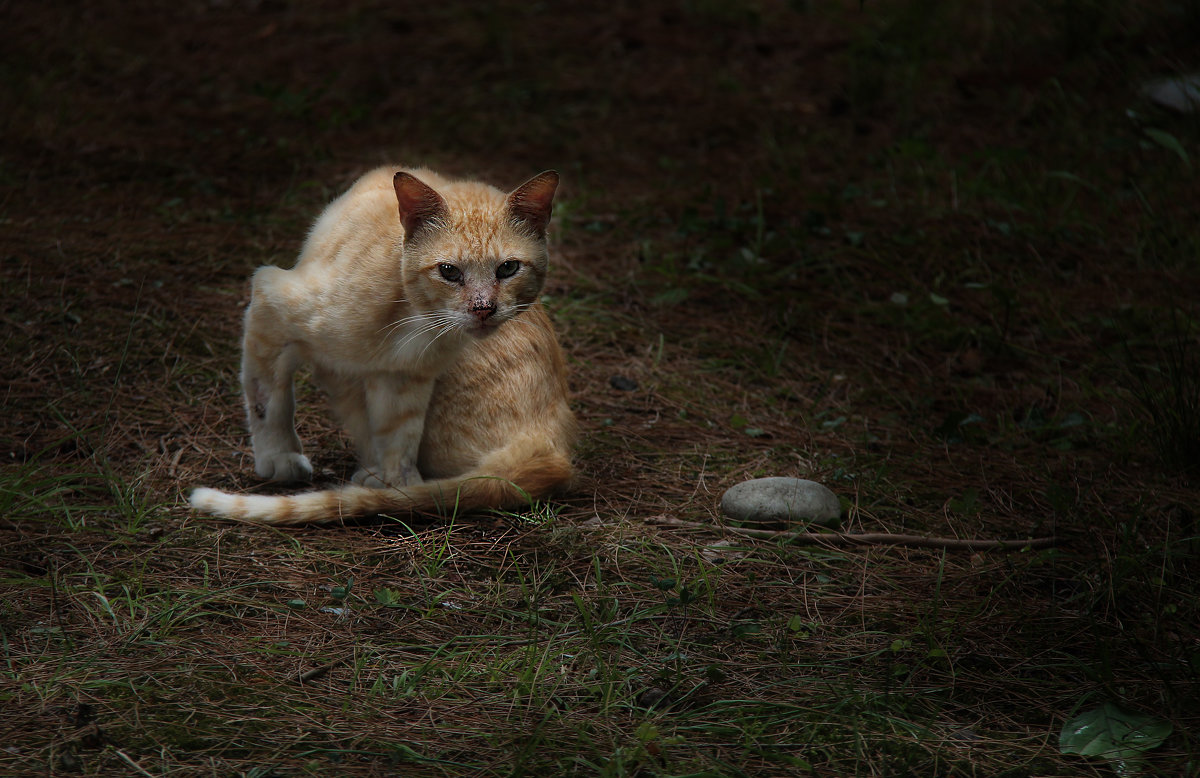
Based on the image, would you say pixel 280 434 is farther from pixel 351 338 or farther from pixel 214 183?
pixel 214 183

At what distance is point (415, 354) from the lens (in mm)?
3145

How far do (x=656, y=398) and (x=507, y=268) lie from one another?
113 centimetres


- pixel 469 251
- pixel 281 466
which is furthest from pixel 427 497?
pixel 469 251

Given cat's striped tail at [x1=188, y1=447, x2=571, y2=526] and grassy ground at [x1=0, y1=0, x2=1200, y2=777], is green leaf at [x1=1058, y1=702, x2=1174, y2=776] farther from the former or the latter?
cat's striped tail at [x1=188, y1=447, x2=571, y2=526]

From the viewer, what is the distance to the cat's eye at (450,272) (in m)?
2.99

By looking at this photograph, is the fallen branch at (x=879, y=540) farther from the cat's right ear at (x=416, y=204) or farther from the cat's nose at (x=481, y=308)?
the cat's right ear at (x=416, y=204)

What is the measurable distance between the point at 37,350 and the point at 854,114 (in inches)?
196

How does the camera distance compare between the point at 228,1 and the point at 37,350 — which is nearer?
the point at 37,350

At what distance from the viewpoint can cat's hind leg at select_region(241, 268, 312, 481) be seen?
320 cm

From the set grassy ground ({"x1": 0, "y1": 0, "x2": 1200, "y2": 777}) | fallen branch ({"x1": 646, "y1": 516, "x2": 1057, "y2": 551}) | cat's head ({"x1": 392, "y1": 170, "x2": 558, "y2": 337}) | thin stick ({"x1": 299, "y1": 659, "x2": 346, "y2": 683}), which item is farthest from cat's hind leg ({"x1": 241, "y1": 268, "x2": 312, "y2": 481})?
fallen branch ({"x1": 646, "y1": 516, "x2": 1057, "y2": 551})

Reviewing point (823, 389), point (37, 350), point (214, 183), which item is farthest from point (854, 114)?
point (37, 350)

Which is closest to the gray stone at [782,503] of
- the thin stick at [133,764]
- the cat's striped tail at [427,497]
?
the cat's striped tail at [427,497]

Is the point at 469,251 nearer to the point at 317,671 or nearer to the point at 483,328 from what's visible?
the point at 483,328

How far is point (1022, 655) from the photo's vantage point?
2.52m
